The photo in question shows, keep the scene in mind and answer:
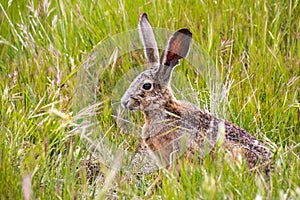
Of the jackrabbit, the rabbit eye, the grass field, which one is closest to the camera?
the grass field

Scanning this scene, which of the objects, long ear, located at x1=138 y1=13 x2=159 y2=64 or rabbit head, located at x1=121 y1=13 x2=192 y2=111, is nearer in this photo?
rabbit head, located at x1=121 y1=13 x2=192 y2=111

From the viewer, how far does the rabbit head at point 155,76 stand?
12.3 feet

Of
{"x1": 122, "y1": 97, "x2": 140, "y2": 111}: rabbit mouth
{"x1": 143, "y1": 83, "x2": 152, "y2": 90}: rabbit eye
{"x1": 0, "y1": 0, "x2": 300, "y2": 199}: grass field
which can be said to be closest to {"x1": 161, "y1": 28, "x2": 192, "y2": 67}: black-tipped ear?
{"x1": 143, "y1": 83, "x2": 152, "y2": 90}: rabbit eye

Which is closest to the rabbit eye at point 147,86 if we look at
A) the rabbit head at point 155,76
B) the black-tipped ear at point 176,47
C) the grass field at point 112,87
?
the rabbit head at point 155,76

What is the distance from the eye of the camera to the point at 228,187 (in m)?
3.05

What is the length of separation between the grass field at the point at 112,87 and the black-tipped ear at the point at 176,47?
475 mm

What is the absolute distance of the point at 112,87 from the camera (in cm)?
440

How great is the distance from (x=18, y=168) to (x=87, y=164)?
1.97ft

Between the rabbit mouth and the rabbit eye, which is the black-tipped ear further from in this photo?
the rabbit mouth

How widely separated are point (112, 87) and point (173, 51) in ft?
2.51

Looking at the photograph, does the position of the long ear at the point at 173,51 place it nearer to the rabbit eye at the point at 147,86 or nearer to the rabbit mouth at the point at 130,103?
the rabbit eye at the point at 147,86

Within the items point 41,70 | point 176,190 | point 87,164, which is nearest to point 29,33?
point 41,70

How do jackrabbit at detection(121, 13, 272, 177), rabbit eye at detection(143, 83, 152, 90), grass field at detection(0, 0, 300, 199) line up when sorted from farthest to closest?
rabbit eye at detection(143, 83, 152, 90)
jackrabbit at detection(121, 13, 272, 177)
grass field at detection(0, 0, 300, 199)

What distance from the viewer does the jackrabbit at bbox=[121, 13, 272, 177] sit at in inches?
144
